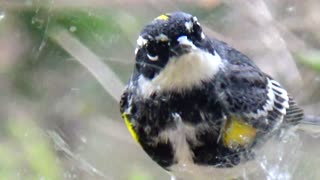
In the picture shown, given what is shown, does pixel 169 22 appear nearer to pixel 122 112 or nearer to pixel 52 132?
pixel 122 112

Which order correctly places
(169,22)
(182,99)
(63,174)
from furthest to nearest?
(63,174)
(182,99)
(169,22)

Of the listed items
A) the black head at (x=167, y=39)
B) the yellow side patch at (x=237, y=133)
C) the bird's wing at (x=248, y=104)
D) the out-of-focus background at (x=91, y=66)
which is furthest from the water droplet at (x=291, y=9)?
the black head at (x=167, y=39)

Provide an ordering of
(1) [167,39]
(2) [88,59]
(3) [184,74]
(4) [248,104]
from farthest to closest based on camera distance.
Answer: (2) [88,59], (4) [248,104], (3) [184,74], (1) [167,39]

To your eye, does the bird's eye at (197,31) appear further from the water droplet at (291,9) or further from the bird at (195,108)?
the water droplet at (291,9)

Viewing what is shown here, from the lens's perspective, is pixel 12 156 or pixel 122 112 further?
pixel 12 156

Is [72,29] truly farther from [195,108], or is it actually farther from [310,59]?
[310,59]

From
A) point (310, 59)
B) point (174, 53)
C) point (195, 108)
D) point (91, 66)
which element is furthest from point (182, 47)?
point (310, 59)

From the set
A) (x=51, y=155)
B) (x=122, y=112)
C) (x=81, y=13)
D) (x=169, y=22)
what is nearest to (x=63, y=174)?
(x=51, y=155)

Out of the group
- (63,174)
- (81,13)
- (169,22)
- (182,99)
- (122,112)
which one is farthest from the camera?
(81,13)
